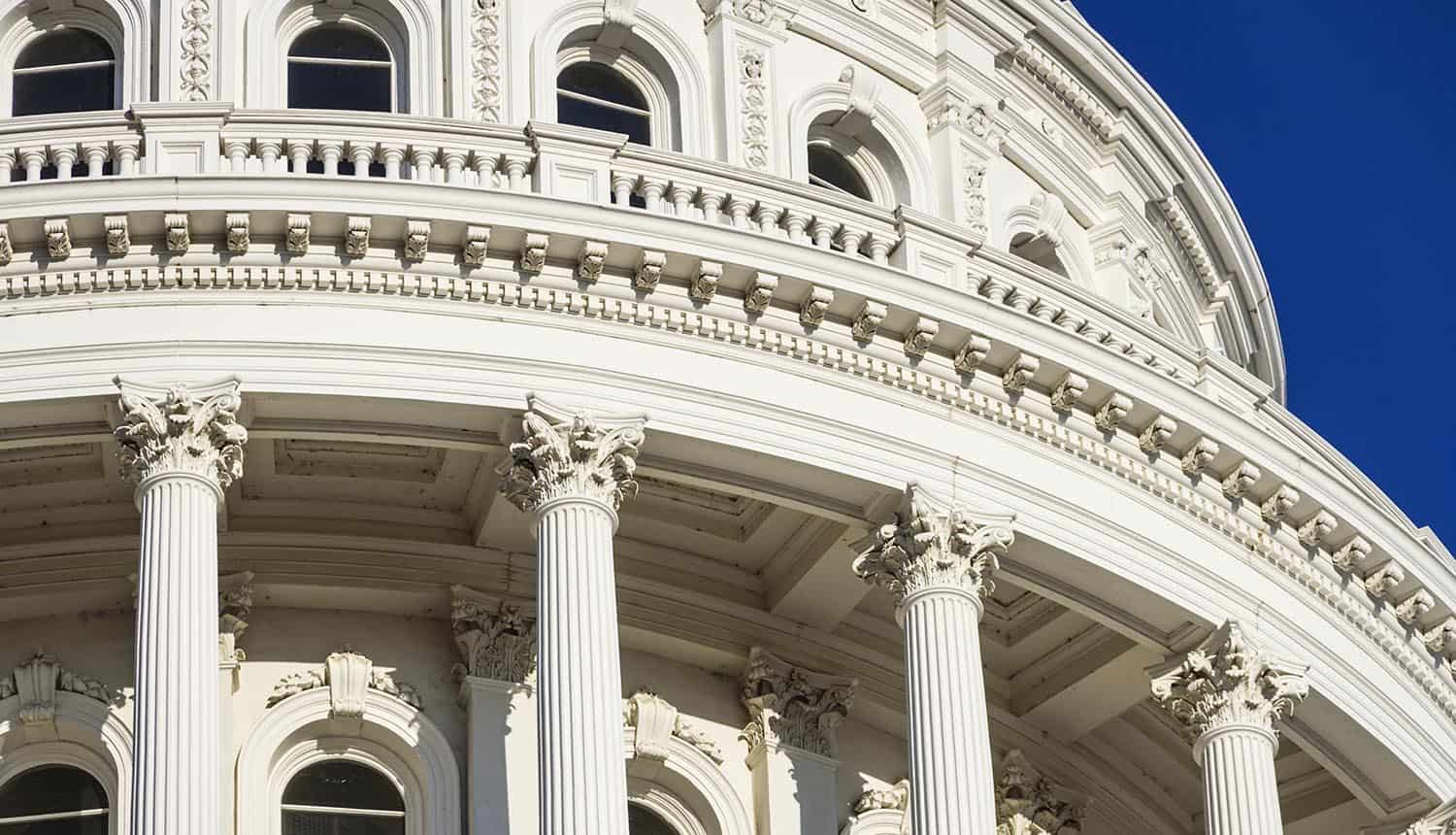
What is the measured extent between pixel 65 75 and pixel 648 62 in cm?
717

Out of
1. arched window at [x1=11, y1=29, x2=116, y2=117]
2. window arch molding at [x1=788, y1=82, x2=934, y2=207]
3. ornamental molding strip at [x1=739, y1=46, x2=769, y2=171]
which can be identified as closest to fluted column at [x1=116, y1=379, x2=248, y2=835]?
arched window at [x1=11, y1=29, x2=116, y2=117]

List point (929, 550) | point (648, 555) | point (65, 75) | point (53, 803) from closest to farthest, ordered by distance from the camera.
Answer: point (929, 550), point (53, 803), point (648, 555), point (65, 75)

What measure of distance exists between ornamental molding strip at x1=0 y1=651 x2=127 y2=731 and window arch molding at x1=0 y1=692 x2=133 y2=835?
0.22 ft

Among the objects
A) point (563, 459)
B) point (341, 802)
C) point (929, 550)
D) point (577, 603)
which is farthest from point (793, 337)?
point (341, 802)

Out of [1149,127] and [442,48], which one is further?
[1149,127]

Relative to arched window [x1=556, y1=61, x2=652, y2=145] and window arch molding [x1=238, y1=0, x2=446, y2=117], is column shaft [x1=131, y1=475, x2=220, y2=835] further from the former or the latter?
arched window [x1=556, y1=61, x2=652, y2=145]

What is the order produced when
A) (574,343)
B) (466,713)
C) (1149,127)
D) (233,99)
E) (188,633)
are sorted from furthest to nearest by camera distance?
(1149,127) → (233,99) → (466,713) → (574,343) → (188,633)

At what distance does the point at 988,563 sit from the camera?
37906 millimetres

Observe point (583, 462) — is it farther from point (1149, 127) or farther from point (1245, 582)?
point (1149, 127)

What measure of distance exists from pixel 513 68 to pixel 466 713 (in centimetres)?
835

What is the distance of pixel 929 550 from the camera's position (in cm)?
3747

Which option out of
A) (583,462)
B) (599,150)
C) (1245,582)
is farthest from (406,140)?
(1245,582)

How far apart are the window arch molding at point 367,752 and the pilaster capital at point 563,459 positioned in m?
4.48

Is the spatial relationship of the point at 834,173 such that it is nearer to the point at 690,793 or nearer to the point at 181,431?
the point at 690,793
